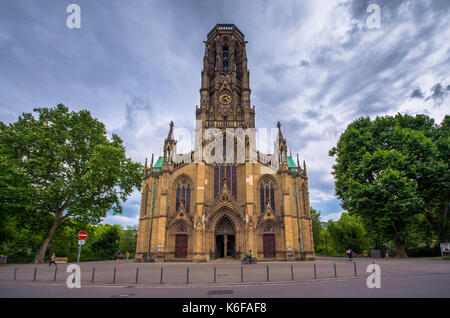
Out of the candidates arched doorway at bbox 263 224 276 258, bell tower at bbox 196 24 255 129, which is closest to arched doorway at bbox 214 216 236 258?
arched doorway at bbox 263 224 276 258

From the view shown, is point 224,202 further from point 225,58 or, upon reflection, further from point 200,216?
point 225,58

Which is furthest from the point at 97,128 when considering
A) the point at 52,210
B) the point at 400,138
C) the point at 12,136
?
the point at 400,138

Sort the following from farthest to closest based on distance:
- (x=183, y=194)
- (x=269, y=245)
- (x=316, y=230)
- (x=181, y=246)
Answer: (x=316, y=230)
(x=183, y=194)
(x=181, y=246)
(x=269, y=245)

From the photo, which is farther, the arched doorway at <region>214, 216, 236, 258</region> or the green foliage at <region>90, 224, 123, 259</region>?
the green foliage at <region>90, 224, 123, 259</region>

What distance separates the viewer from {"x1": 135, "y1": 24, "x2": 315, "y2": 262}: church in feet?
103

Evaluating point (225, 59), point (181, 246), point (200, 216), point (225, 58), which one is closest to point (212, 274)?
point (200, 216)

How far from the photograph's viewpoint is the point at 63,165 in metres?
26.3

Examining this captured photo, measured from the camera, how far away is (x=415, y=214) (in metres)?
26.7

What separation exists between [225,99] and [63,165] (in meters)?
27.2

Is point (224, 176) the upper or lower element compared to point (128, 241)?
upper

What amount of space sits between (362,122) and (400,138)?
4559 mm

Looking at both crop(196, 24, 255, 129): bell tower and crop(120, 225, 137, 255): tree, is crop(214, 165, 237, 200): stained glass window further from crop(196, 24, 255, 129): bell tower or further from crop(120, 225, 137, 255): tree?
crop(120, 225, 137, 255): tree

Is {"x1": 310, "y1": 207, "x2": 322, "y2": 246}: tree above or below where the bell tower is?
below
